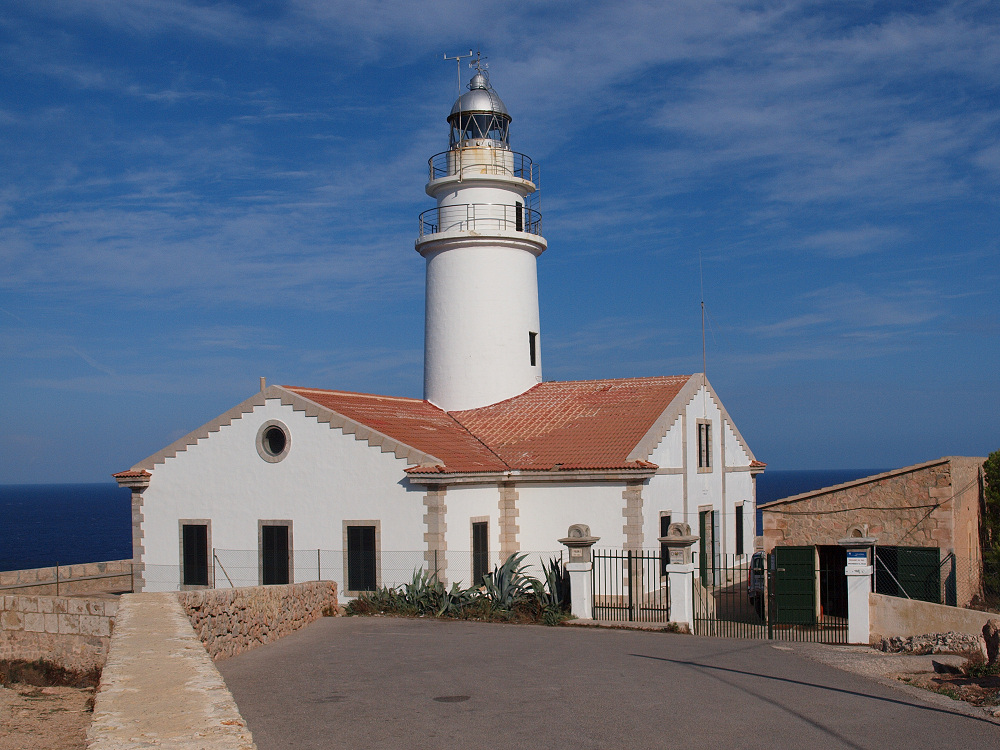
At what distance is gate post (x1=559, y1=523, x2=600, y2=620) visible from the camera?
16.5 metres

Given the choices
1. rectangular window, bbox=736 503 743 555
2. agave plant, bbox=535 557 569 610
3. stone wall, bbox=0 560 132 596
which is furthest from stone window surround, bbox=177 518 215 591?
rectangular window, bbox=736 503 743 555

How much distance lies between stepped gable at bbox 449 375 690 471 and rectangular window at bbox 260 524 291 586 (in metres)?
4.92

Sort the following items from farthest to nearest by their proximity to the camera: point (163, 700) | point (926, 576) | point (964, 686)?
point (926, 576) → point (964, 686) → point (163, 700)

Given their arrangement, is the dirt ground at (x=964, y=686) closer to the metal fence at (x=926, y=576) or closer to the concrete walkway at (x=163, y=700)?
the metal fence at (x=926, y=576)

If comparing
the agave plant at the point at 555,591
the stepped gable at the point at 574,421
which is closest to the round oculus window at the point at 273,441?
the stepped gable at the point at 574,421

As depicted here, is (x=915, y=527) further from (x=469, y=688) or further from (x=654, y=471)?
(x=469, y=688)

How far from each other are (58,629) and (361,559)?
22.4 feet

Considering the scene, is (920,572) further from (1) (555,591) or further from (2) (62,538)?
(2) (62,538)

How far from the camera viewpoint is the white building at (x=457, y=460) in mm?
19422

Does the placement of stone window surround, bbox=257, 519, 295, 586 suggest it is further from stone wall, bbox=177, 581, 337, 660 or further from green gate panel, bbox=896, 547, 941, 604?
green gate panel, bbox=896, 547, 941, 604

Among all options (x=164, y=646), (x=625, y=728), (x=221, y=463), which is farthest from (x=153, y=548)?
(x=625, y=728)

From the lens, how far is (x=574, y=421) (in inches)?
886

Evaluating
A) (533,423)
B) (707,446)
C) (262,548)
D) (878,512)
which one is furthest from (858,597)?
(262,548)

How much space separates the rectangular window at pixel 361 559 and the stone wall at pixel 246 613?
1.92m
